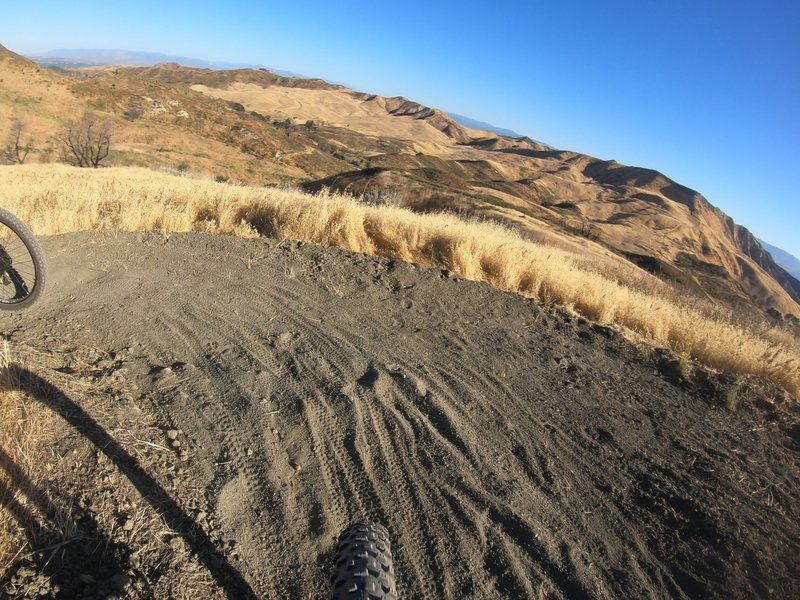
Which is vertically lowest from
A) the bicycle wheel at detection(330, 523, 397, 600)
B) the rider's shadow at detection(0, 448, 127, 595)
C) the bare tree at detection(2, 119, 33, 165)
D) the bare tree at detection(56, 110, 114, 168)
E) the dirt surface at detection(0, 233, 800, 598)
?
the bare tree at detection(2, 119, 33, 165)

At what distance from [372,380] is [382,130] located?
111m

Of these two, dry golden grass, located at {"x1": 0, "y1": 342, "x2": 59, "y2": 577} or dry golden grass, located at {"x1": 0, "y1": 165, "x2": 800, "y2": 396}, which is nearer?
dry golden grass, located at {"x1": 0, "y1": 342, "x2": 59, "y2": 577}

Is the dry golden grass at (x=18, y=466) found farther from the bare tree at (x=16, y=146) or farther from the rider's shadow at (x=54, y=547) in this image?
the bare tree at (x=16, y=146)

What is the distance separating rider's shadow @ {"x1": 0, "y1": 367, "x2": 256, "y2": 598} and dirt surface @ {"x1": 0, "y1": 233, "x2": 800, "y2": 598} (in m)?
0.01

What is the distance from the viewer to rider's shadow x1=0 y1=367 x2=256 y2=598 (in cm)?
209

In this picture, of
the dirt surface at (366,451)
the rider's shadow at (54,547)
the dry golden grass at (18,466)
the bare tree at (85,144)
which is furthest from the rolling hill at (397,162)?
the rider's shadow at (54,547)

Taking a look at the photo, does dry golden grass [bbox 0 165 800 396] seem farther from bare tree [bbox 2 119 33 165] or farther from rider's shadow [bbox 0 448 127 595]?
bare tree [bbox 2 119 33 165]

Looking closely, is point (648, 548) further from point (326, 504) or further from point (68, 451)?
point (68, 451)

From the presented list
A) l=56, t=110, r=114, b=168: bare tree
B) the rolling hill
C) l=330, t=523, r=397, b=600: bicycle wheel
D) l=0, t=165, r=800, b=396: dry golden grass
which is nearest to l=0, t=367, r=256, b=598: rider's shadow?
l=330, t=523, r=397, b=600: bicycle wheel

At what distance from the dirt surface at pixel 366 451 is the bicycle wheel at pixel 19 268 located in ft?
0.61

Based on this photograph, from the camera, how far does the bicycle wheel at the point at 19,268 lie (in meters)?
4.10

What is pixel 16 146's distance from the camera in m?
32.1

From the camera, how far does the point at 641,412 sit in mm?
4395

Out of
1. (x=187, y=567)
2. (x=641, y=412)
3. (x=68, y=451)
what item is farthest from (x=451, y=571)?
(x=641, y=412)
